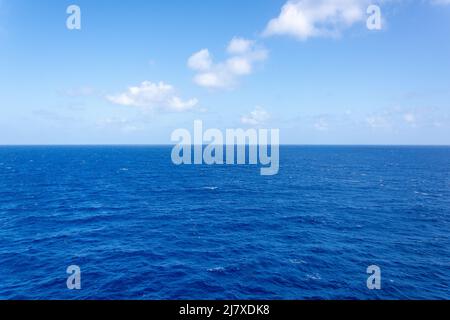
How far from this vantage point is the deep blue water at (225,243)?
40438 millimetres

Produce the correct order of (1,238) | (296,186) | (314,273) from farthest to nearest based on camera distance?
(296,186) → (1,238) → (314,273)

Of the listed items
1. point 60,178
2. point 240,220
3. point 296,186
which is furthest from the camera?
point 60,178

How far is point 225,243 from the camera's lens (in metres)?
55.7

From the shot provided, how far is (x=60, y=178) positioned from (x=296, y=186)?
111 metres

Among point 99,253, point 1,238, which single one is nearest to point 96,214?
point 1,238

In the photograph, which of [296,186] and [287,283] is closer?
[287,283]

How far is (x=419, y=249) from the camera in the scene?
5309 cm

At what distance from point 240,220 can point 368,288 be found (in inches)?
1355

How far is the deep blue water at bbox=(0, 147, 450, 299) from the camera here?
4044cm

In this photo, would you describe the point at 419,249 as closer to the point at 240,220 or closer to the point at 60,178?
the point at 240,220
